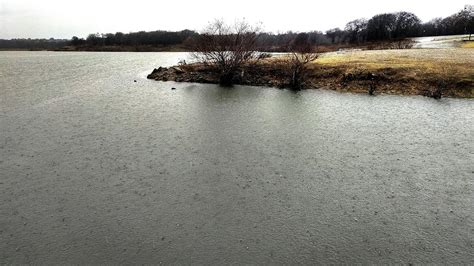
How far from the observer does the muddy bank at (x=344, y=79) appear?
22.9 meters

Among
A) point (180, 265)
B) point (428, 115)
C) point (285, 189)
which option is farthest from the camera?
point (428, 115)

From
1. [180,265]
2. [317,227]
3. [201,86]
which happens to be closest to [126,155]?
[180,265]

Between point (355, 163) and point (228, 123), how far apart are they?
6692 millimetres

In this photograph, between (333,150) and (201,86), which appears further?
(201,86)

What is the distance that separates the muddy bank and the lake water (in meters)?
6.06

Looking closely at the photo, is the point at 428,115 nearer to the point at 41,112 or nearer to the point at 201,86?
the point at 201,86

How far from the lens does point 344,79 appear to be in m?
26.6

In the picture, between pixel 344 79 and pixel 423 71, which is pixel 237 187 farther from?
pixel 423 71

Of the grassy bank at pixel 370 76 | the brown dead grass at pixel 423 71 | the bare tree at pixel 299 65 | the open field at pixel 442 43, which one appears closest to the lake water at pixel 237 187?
the grassy bank at pixel 370 76

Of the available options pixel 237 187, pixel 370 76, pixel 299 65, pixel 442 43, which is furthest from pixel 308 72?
pixel 442 43

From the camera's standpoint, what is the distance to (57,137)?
13531mm

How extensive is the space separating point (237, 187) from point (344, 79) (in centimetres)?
2026

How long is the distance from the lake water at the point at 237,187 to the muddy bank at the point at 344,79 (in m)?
6.06

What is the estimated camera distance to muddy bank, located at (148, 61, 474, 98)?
75.3 ft
